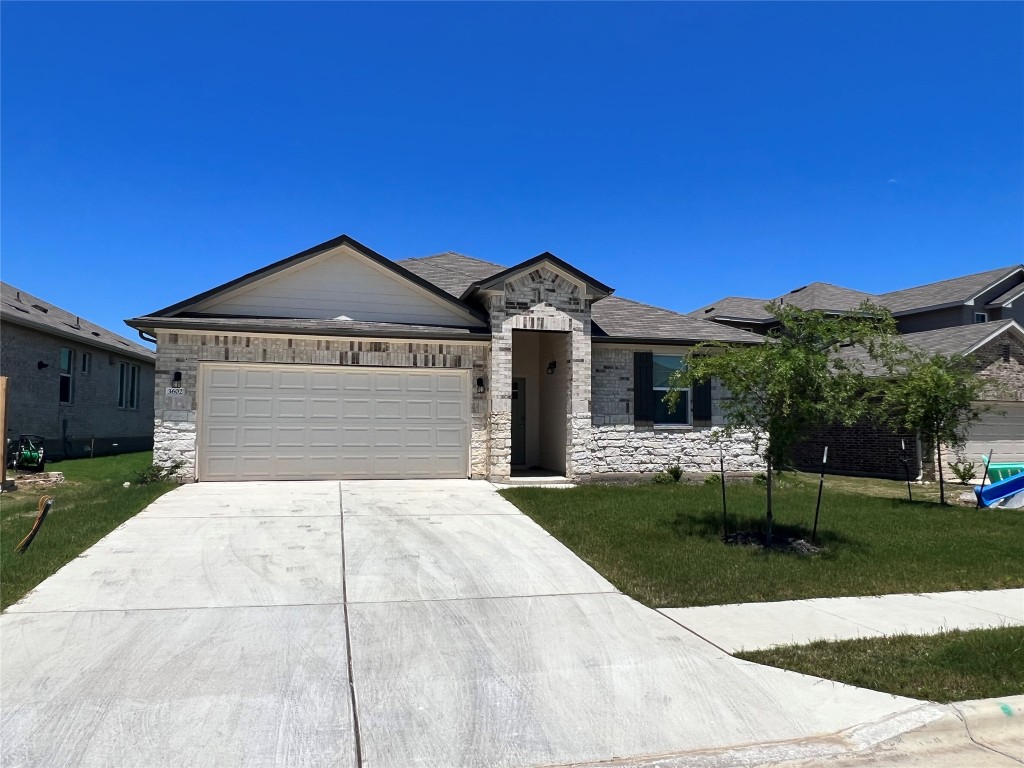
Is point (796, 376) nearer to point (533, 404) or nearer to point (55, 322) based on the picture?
point (533, 404)

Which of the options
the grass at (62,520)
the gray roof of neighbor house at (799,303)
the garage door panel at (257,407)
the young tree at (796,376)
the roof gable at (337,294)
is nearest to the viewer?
the grass at (62,520)

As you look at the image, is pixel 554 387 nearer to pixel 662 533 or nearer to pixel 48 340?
pixel 662 533

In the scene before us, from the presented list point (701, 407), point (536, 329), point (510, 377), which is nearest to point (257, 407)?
point (510, 377)

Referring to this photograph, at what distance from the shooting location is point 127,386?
2581 centimetres

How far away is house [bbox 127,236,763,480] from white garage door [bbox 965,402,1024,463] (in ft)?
29.5

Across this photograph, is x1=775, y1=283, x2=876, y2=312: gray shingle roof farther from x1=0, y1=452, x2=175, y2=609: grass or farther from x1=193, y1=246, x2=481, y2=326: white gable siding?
x1=0, y1=452, x2=175, y2=609: grass

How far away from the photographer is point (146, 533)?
940 cm

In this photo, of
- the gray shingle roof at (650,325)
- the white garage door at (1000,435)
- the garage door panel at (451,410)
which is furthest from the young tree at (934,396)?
the garage door panel at (451,410)

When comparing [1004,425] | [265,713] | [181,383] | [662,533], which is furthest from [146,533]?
[1004,425]

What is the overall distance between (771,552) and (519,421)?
29.6 feet

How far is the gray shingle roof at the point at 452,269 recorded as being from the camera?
710 inches

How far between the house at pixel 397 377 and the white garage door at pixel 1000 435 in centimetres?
898

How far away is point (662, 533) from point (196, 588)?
5.88 meters

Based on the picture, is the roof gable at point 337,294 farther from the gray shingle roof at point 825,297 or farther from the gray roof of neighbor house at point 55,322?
the gray shingle roof at point 825,297
